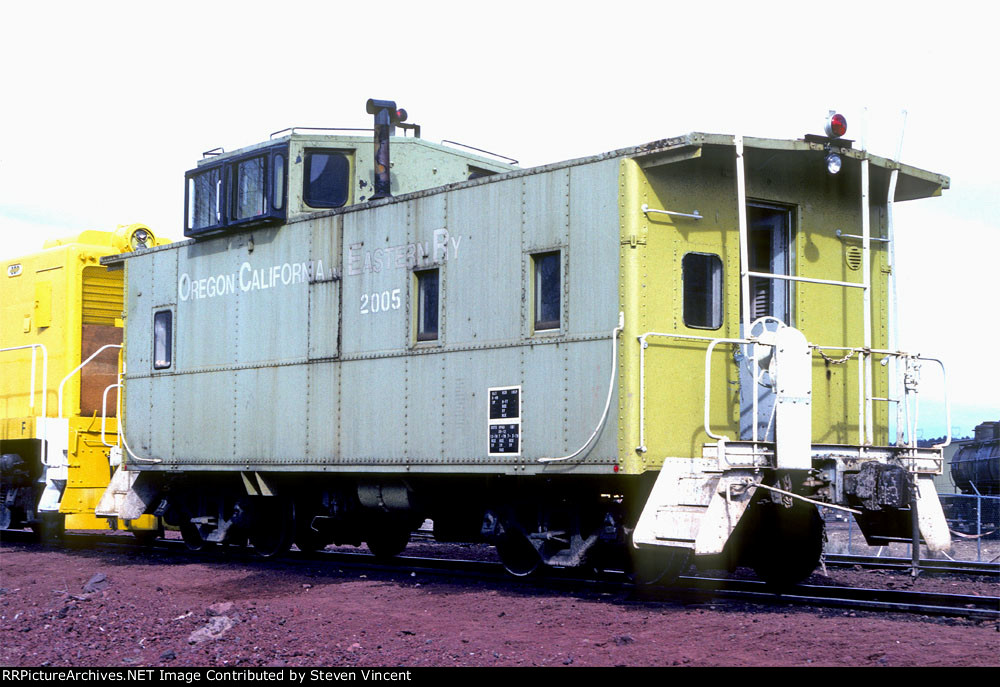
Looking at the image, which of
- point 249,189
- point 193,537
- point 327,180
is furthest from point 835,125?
point 193,537

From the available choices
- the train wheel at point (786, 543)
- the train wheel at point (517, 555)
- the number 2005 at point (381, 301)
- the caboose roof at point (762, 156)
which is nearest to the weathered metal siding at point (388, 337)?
the number 2005 at point (381, 301)

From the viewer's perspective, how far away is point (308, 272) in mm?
12359

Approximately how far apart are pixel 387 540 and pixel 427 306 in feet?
10.9

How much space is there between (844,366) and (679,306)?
1.87 metres

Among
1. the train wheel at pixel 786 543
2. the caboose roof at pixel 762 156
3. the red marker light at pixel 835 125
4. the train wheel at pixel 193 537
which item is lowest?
the train wheel at pixel 193 537

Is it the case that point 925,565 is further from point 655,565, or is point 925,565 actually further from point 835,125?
point 835,125

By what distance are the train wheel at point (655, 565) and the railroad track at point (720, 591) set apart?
0.40ft

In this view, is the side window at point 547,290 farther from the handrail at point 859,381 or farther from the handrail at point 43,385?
the handrail at point 43,385

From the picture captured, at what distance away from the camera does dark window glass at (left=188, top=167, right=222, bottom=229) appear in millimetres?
13320

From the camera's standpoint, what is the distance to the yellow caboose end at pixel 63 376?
15.4 metres

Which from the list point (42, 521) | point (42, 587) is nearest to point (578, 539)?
point (42, 587)

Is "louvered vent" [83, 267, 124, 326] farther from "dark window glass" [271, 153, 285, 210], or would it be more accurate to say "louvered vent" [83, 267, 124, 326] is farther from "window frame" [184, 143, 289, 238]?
"dark window glass" [271, 153, 285, 210]

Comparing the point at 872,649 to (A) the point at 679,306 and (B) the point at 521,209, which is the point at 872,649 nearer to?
(A) the point at 679,306

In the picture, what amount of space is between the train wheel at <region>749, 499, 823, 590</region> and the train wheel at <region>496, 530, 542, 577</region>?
2023 millimetres
